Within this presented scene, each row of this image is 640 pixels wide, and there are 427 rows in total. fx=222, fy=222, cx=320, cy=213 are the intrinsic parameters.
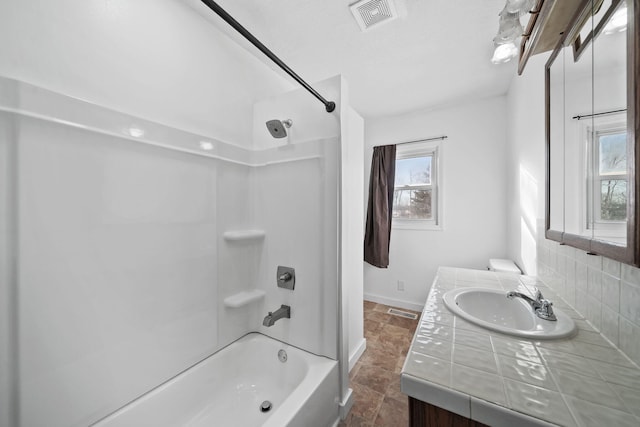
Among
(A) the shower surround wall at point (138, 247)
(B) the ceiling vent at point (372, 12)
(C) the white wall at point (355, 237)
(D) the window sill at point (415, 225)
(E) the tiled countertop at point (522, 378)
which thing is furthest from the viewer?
(D) the window sill at point (415, 225)

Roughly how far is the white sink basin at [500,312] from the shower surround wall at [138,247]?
0.69 meters

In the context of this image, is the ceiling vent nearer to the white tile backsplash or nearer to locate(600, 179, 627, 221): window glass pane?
locate(600, 179, 627, 221): window glass pane

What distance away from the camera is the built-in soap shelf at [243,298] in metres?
1.47

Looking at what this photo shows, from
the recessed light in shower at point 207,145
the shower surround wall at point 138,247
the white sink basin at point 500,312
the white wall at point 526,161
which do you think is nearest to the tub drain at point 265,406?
the shower surround wall at point 138,247

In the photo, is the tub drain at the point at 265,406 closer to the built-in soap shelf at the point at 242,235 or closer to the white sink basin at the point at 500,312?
the built-in soap shelf at the point at 242,235

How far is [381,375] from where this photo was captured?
175 cm

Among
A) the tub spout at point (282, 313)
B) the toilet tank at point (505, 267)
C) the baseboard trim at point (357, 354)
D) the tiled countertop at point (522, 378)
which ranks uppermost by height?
the tiled countertop at point (522, 378)

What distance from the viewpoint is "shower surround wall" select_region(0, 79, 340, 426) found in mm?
811

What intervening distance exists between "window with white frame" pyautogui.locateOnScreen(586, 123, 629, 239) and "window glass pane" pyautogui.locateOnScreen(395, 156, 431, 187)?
2031 millimetres

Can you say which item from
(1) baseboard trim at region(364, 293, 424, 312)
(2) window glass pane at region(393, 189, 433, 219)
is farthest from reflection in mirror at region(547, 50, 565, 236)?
(1) baseboard trim at region(364, 293, 424, 312)

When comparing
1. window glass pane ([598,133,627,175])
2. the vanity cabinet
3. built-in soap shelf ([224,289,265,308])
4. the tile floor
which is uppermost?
window glass pane ([598,133,627,175])

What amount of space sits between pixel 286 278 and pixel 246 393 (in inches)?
29.5

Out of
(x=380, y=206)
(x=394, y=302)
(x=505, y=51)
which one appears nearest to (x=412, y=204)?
(x=380, y=206)

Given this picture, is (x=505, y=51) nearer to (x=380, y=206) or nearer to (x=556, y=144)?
(x=556, y=144)
